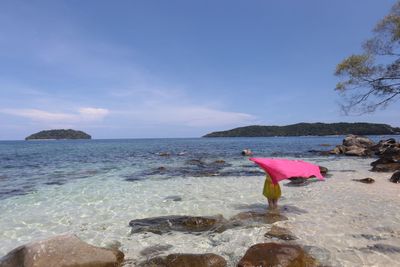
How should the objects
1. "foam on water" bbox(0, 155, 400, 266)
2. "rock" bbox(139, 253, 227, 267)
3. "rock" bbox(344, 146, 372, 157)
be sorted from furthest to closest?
1. "rock" bbox(344, 146, 372, 157)
2. "foam on water" bbox(0, 155, 400, 266)
3. "rock" bbox(139, 253, 227, 267)

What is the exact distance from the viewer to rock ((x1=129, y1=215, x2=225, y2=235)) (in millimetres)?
9359

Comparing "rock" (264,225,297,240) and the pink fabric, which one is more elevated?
the pink fabric

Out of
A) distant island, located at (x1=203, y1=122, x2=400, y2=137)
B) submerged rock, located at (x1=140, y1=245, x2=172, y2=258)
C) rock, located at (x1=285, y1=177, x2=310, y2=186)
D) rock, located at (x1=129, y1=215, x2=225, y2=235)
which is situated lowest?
submerged rock, located at (x1=140, y1=245, x2=172, y2=258)

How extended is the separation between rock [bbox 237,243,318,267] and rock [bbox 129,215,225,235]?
264cm

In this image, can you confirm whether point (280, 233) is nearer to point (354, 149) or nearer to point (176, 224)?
point (176, 224)

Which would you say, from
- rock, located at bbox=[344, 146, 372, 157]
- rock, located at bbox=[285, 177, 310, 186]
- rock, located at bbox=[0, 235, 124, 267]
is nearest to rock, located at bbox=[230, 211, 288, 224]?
rock, located at bbox=[0, 235, 124, 267]

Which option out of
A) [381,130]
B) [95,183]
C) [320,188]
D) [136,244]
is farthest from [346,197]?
[381,130]

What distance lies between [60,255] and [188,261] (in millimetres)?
2612

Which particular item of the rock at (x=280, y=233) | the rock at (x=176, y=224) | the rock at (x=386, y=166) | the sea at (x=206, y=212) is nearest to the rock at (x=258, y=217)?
the sea at (x=206, y=212)

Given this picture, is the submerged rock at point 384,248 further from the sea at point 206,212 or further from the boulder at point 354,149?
the boulder at point 354,149

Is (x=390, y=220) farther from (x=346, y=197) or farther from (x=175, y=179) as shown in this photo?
(x=175, y=179)

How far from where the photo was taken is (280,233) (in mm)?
8570

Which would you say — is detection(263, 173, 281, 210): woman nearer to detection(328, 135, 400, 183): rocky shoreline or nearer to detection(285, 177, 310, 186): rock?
detection(285, 177, 310, 186): rock


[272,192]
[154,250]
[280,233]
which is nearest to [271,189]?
[272,192]
